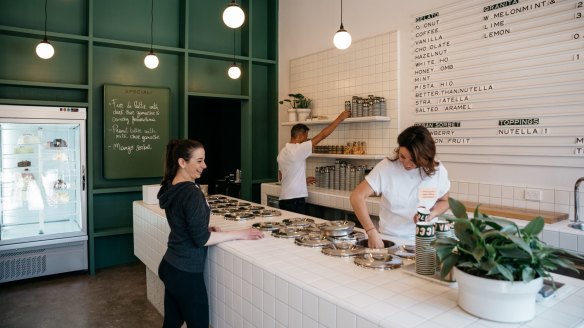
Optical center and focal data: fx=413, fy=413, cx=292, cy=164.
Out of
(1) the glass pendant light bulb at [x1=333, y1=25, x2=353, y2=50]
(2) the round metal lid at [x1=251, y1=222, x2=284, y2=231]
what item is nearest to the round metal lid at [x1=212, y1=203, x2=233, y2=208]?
(2) the round metal lid at [x1=251, y1=222, x2=284, y2=231]

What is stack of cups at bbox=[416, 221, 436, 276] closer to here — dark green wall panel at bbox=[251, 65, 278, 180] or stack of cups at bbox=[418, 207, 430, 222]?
stack of cups at bbox=[418, 207, 430, 222]

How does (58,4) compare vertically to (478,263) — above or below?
above

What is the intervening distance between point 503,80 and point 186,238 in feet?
9.88

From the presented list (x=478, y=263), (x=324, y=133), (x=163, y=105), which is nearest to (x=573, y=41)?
(x=324, y=133)

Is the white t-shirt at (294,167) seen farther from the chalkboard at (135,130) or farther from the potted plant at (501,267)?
the potted plant at (501,267)

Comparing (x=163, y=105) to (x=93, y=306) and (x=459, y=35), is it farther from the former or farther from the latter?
(x=459, y=35)

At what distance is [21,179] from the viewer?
462cm

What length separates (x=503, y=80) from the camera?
3.62 meters

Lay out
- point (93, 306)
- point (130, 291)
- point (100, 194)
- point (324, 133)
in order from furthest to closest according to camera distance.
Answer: point (100, 194)
point (324, 133)
point (130, 291)
point (93, 306)

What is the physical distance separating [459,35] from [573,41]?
99cm

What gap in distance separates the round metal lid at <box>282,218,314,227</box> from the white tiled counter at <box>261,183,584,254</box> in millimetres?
1289

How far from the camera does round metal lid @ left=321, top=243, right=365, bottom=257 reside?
2.07 m

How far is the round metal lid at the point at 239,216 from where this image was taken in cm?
309

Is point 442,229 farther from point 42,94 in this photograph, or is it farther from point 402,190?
point 42,94
